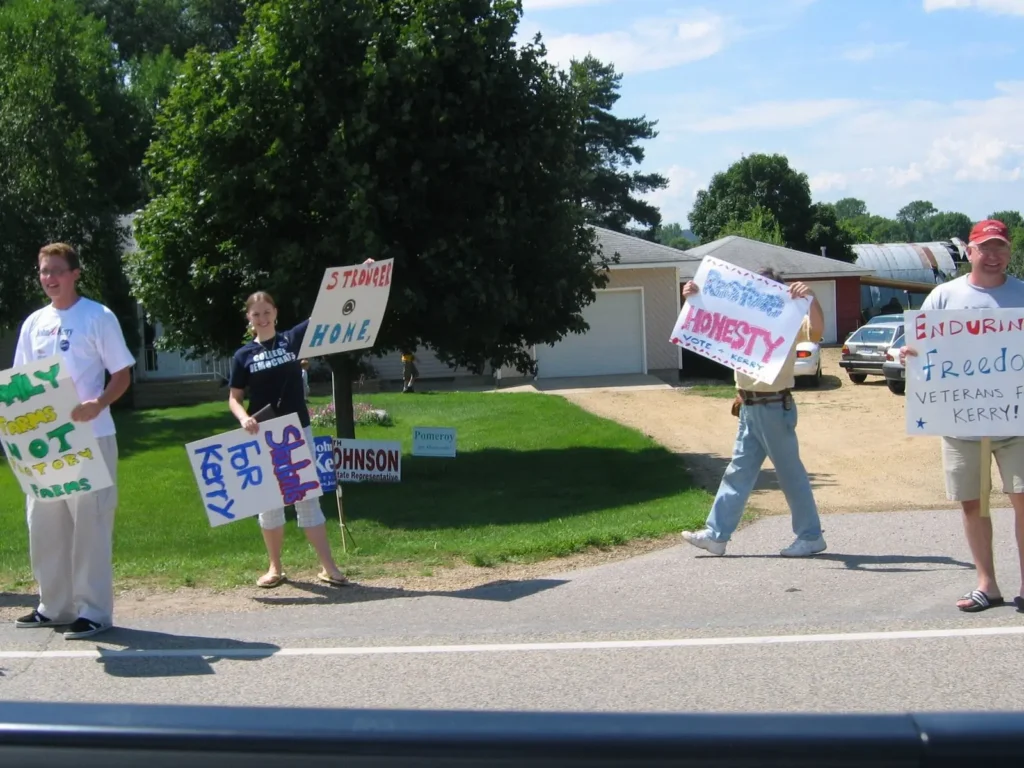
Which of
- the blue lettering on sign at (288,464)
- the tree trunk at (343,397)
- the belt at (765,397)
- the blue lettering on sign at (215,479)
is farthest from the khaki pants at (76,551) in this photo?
the tree trunk at (343,397)

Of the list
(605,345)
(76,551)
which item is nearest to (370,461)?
(76,551)

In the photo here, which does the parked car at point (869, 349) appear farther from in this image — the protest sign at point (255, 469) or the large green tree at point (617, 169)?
the large green tree at point (617, 169)

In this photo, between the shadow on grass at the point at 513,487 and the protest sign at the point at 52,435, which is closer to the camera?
the protest sign at the point at 52,435

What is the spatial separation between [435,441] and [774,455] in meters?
6.67

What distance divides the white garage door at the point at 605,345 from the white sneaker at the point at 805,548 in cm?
2205

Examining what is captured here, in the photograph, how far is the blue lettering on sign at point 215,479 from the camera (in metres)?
7.68

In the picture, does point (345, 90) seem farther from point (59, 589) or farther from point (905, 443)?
point (905, 443)

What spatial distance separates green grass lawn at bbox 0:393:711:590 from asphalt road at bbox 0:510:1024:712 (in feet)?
4.26

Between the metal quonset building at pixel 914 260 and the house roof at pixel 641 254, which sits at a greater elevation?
the metal quonset building at pixel 914 260

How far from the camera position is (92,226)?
24500 millimetres

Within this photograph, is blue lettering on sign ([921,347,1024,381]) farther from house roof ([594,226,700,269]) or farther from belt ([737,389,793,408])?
house roof ([594,226,700,269])

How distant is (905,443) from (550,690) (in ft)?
42.4

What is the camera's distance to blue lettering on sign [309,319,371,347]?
8461mm

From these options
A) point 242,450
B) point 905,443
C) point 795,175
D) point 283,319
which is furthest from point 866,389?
point 795,175
